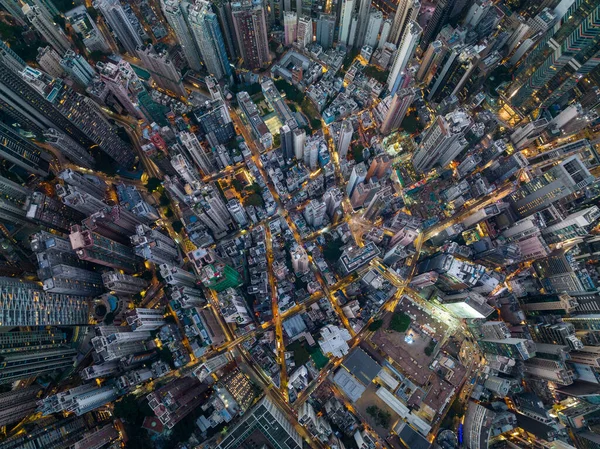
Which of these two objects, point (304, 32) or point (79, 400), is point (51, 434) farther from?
point (304, 32)

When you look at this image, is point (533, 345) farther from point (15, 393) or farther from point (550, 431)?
point (15, 393)

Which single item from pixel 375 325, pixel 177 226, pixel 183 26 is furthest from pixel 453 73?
pixel 177 226

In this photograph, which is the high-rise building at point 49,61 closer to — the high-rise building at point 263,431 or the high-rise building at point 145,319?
the high-rise building at point 145,319

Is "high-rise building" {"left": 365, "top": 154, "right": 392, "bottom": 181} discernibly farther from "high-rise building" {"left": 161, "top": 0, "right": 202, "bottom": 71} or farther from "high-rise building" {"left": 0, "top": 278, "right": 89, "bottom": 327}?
"high-rise building" {"left": 0, "top": 278, "right": 89, "bottom": 327}

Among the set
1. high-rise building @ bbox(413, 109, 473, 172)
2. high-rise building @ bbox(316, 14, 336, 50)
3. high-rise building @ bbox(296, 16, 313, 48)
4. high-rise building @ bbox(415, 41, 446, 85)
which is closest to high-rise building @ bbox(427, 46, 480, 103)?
high-rise building @ bbox(415, 41, 446, 85)

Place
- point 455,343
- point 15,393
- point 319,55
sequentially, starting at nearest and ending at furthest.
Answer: point 15,393, point 455,343, point 319,55

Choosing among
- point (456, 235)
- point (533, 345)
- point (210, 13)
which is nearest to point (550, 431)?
point (533, 345)
